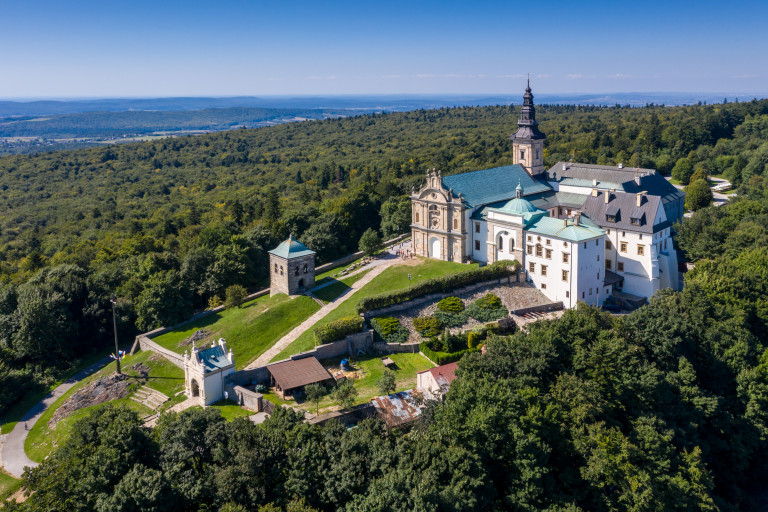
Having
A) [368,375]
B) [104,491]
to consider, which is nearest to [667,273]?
[368,375]

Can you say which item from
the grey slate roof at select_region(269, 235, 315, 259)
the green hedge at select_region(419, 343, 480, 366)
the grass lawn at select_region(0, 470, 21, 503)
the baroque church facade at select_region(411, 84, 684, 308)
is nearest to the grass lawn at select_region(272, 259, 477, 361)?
the baroque church facade at select_region(411, 84, 684, 308)

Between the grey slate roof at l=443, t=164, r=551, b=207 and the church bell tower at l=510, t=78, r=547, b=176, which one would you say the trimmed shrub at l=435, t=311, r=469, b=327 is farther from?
the church bell tower at l=510, t=78, r=547, b=176

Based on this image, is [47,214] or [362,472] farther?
[47,214]

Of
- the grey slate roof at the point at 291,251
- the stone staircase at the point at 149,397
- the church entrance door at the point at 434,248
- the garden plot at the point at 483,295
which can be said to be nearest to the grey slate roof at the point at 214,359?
the stone staircase at the point at 149,397

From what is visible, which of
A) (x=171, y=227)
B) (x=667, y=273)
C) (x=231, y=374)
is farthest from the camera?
(x=171, y=227)

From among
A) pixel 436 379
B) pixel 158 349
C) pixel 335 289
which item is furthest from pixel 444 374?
pixel 158 349

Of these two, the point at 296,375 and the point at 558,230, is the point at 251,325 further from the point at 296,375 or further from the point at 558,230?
the point at 558,230

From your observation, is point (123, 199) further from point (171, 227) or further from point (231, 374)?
point (231, 374)
